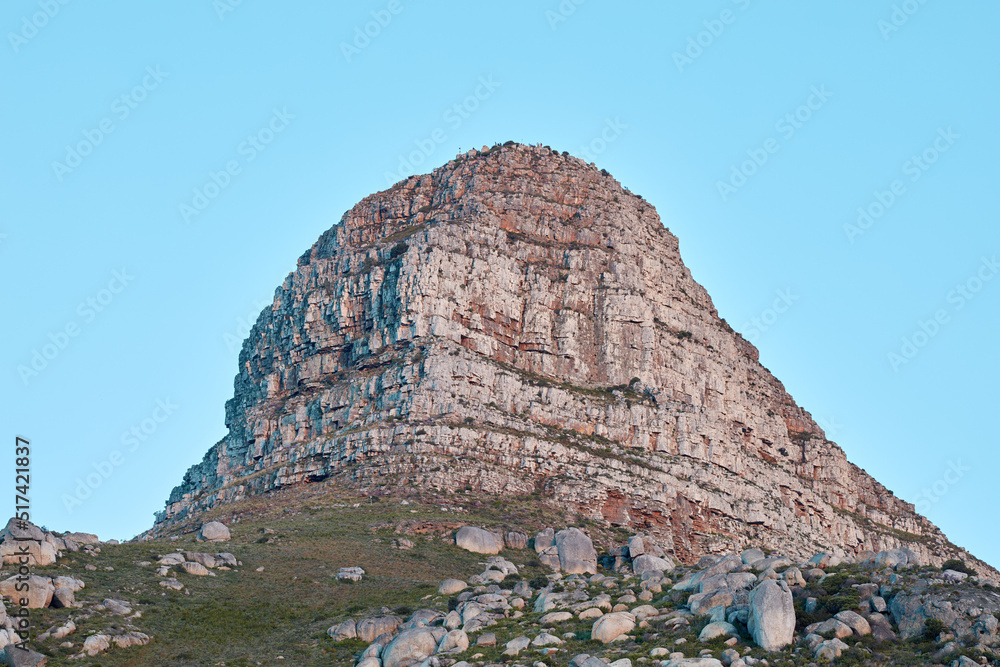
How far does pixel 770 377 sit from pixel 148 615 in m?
105

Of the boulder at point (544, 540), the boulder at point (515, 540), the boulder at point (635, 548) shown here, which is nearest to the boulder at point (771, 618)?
the boulder at point (635, 548)

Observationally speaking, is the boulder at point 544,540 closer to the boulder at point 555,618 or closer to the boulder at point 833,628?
the boulder at point 555,618

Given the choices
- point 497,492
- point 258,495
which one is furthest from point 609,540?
point 258,495

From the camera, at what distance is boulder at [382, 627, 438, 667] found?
2549 inches

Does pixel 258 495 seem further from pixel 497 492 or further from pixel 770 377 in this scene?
pixel 770 377

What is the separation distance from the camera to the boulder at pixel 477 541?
101 m

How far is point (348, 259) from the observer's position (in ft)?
452

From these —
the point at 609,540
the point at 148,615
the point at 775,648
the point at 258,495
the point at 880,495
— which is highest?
the point at 880,495

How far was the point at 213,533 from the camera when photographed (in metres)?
98.4

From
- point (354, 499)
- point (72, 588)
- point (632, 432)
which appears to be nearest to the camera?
point (72, 588)

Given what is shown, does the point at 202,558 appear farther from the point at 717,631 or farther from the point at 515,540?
the point at 717,631

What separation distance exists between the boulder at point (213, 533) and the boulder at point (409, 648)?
35.0m

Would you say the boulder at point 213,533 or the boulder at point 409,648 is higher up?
the boulder at point 213,533

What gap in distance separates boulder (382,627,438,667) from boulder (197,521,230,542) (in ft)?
115
